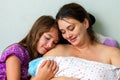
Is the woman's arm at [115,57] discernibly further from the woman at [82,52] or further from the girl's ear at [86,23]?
the girl's ear at [86,23]

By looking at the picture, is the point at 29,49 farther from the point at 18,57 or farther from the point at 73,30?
the point at 73,30

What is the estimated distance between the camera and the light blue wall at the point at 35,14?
5.89 ft

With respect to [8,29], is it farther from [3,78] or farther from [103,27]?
[103,27]

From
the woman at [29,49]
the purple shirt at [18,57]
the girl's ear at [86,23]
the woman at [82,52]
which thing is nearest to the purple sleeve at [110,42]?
the woman at [82,52]

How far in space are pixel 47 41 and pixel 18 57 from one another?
211 millimetres

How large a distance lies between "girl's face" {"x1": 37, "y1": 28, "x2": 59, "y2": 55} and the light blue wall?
9.0 inches

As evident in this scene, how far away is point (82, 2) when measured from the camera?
181cm

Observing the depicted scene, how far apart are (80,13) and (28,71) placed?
49cm

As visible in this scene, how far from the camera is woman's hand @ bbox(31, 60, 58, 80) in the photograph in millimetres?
1528

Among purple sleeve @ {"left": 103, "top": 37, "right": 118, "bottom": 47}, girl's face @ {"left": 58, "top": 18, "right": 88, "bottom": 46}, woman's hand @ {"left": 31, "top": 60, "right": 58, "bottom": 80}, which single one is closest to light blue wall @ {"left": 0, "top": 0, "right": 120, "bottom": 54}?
purple sleeve @ {"left": 103, "top": 37, "right": 118, "bottom": 47}

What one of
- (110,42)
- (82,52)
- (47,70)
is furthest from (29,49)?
(110,42)

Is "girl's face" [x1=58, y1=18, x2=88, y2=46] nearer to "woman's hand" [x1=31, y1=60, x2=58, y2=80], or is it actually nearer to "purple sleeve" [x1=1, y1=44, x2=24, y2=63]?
"woman's hand" [x1=31, y1=60, x2=58, y2=80]

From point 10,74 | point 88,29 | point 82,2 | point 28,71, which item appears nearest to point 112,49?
point 88,29

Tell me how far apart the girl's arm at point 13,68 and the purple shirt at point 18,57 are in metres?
0.03
